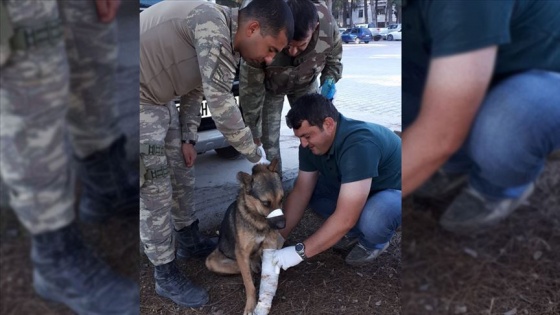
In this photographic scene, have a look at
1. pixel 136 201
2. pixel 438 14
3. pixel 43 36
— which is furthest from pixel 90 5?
pixel 438 14

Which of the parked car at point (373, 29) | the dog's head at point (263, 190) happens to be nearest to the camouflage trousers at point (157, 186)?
the dog's head at point (263, 190)

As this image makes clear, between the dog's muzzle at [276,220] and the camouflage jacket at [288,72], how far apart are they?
127 centimetres

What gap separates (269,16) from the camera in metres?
2.29

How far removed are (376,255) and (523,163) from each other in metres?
1.75

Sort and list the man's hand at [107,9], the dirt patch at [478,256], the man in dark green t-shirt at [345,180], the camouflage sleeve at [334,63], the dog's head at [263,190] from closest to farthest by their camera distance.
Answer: the man's hand at [107,9] → the dirt patch at [478,256] → the man in dark green t-shirt at [345,180] → the dog's head at [263,190] → the camouflage sleeve at [334,63]

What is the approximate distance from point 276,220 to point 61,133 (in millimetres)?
1394

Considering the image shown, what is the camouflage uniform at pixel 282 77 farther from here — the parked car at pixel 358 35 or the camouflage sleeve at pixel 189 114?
the parked car at pixel 358 35

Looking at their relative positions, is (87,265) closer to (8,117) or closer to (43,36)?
(8,117)

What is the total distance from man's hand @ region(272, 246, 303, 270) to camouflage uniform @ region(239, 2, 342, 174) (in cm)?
134

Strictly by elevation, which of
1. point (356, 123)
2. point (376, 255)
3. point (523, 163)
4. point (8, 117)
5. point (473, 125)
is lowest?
point (376, 255)

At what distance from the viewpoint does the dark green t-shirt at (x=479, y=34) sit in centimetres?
127

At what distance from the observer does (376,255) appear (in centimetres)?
305

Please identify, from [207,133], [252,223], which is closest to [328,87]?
[207,133]

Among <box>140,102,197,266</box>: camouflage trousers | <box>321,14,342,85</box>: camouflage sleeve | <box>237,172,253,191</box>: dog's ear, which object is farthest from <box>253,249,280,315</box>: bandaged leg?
<box>321,14,342,85</box>: camouflage sleeve
